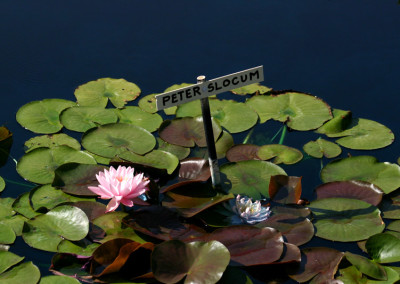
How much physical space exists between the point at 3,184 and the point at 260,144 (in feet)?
4.38

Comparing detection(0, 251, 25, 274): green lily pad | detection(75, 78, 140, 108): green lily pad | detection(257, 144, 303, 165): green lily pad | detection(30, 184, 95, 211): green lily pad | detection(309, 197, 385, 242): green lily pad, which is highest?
detection(75, 78, 140, 108): green lily pad

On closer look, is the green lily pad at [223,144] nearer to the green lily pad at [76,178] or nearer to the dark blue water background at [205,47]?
the dark blue water background at [205,47]

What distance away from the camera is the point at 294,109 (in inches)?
129

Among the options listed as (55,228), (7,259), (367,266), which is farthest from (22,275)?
(367,266)

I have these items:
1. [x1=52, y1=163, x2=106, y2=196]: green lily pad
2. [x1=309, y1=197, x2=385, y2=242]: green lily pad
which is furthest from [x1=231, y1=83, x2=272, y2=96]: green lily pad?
[x1=52, y1=163, x2=106, y2=196]: green lily pad

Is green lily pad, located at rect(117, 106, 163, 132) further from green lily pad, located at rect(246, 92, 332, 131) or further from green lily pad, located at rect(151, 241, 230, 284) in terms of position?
green lily pad, located at rect(151, 241, 230, 284)

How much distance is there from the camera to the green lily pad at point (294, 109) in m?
3.20

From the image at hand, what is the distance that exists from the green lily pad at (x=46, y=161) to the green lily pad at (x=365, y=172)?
1.18 metres

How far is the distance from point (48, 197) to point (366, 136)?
1.70m

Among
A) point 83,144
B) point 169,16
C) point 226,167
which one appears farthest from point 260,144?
point 169,16

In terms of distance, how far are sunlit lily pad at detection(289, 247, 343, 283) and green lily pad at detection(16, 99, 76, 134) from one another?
1.53 meters

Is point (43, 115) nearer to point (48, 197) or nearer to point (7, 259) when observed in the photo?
point (48, 197)

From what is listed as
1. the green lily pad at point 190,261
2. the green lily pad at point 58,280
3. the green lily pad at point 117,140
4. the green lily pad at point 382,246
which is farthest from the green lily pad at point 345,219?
the green lily pad at point 58,280

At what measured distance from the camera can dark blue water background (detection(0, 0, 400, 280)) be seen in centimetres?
352
